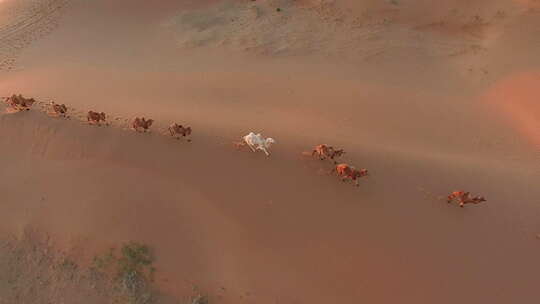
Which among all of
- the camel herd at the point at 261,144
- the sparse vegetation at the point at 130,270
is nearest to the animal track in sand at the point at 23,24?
the camel herd at the point at 261,144

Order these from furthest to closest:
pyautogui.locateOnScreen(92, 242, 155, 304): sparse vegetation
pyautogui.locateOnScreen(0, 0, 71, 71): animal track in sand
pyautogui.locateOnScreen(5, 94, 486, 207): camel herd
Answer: pyautogui.locateOnScreen(0, 0, 71, 71): animal track in sand → pyautogui.locateOnScreen(5, 94, 486, 207): camel herd → pyautogui.locateOnScreen(92, 242, 155, 304): sparse vegetation

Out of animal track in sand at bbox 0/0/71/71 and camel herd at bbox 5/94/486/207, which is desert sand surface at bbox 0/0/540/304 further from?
animal track in sand at bbox 0/0/71/71

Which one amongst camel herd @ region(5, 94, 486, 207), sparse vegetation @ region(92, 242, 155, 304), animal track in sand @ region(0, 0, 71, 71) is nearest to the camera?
sparse vegetation @ region(92, 242, 155, 304)

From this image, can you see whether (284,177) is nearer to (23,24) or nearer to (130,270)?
(130,270)

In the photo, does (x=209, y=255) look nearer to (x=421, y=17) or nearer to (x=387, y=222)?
(x=387, y=222)

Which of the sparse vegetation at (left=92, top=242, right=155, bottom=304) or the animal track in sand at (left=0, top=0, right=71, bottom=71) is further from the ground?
the animal track in sand at (left=0, top=0, right=71, bottom=71)

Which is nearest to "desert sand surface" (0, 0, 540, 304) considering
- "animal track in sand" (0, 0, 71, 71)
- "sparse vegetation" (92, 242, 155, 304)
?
"sparse vegetation" (92, 242, 155, 304)

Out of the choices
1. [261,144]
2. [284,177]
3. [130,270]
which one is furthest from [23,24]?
[284,177]
